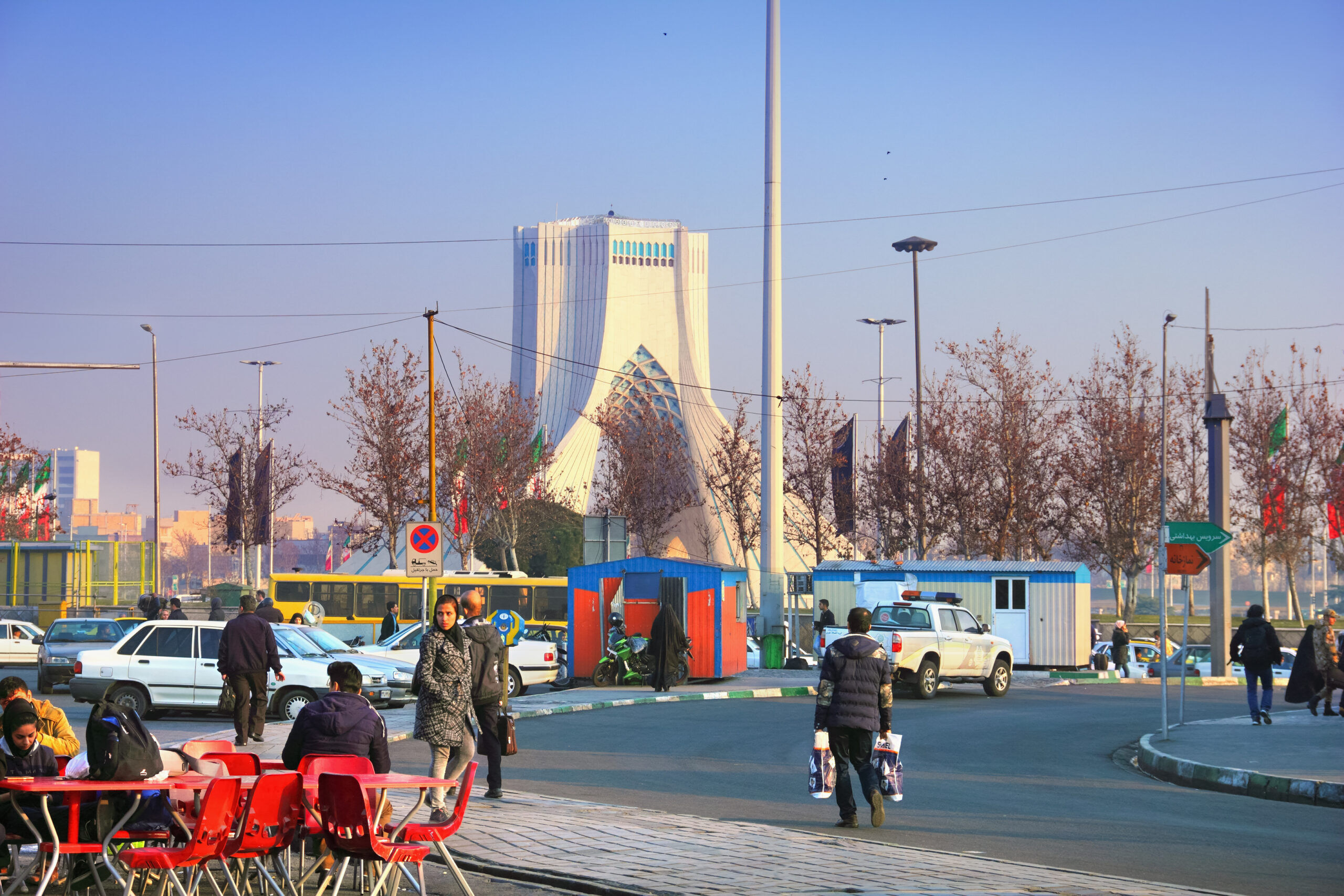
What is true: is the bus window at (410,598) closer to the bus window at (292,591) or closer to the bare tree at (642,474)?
the bus window at (292,591)

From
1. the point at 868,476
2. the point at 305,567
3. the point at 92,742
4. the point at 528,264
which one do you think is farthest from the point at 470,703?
the point at 305,567

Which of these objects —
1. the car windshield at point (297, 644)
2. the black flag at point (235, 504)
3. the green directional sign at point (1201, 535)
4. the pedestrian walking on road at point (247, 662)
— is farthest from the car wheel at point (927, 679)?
the black flag at point (235, 504)

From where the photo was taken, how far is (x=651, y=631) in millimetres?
24484

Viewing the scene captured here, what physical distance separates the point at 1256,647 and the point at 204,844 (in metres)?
14.9

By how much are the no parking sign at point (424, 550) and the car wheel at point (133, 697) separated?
→ 4.15 m

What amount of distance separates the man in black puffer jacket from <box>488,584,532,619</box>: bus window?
26.6 metres

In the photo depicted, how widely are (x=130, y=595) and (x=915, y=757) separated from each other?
37851 millimetres

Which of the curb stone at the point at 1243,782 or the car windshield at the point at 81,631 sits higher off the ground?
the car windshield at the point at 81,631

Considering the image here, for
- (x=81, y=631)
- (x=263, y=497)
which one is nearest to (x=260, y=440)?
(x=263, y=497)

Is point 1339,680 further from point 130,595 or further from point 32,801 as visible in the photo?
point 130,595

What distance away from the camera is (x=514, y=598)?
3622 centimetres

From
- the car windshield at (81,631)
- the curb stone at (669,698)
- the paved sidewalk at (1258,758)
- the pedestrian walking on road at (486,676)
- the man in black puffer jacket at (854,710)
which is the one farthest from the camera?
the car windshield at (81,631)

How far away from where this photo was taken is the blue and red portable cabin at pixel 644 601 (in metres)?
25.3

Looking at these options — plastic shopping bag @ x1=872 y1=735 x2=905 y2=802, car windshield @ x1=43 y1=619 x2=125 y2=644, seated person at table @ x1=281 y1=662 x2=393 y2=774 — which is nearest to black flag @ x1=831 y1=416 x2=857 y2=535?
car windshield @ x1=43 y1=619 x2=125 y2=644
